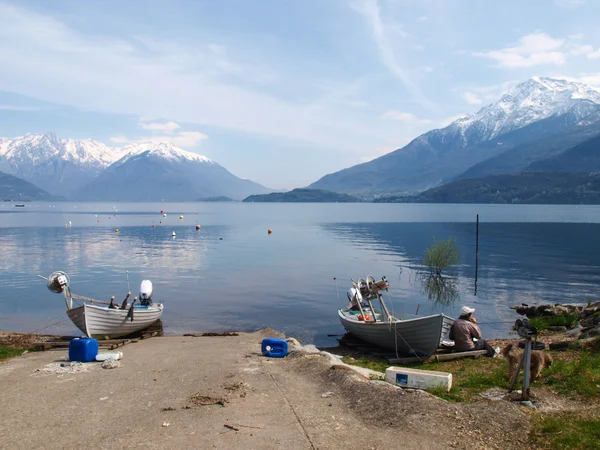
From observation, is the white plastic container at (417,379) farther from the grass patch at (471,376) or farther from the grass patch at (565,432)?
the grass patch at (565,432)

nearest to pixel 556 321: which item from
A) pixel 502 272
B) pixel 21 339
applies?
pixel 502 272

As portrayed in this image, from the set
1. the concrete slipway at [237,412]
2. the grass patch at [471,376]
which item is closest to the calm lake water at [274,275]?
the grass patch at [471,376]

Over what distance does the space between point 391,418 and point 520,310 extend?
2662 cm

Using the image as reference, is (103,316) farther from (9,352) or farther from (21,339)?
(9,352)

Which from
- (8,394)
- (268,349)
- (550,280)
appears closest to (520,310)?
(550,280)

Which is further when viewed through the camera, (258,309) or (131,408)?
(258,309)

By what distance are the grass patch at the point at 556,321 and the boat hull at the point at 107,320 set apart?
22.2 meters

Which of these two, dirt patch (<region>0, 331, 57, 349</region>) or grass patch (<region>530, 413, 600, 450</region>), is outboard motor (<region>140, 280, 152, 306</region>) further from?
grass patch (<region>530, 413, 600, 450</region>)

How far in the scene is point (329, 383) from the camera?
45.8 feet

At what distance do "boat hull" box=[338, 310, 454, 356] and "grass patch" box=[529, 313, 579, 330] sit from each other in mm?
6593

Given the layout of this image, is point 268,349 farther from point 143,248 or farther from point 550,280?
point 143,248

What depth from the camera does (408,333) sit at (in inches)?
858

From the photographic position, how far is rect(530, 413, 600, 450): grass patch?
9469 mm

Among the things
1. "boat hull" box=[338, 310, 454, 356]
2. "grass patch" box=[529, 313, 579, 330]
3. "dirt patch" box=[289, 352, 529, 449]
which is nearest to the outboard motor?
"boat hull" box=[338, 310, 454, 356]
